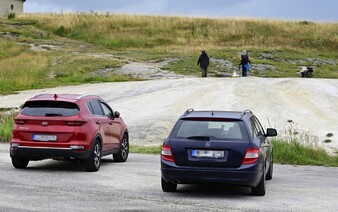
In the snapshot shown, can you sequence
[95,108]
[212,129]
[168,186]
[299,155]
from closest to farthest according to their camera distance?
[212,129] → [168,186] → [95,108] → [299,155]

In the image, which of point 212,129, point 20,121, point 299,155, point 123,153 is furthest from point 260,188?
point 299,155

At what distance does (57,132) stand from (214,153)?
430 cm

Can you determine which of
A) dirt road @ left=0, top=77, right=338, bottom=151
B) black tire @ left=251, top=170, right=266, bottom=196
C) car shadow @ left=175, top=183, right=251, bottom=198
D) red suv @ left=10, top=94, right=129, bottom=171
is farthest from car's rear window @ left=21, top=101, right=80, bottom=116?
dirt road @ left=0, top=77, right=338, bottom=151

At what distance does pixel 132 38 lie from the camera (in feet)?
208

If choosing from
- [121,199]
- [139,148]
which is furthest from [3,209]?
[139,148]

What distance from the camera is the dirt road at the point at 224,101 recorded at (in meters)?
25.5

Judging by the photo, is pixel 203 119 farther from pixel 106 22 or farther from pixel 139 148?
pixel 106 22

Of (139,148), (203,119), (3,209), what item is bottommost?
(139,148)

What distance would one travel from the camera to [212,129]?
11992mm

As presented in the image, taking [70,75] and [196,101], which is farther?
[70,75]

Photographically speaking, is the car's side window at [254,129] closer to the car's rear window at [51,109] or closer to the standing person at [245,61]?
the car's rear window at [51,109]

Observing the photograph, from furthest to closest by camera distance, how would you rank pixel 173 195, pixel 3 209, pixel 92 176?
pixel 92 176, pixel 173 195, pixel 3 209

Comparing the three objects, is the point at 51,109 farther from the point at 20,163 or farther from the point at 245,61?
the point at 245,61

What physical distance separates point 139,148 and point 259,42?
40.9m
